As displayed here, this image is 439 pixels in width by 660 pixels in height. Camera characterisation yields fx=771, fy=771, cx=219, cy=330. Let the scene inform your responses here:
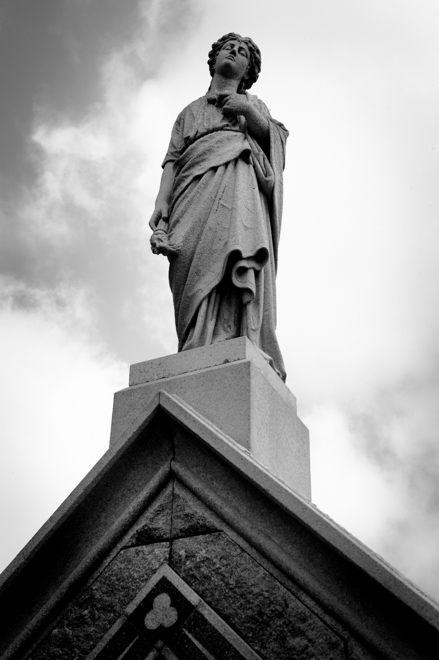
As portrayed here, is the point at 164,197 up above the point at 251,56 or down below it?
below

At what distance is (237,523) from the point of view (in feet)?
12.5

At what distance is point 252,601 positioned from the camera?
11.7 ft

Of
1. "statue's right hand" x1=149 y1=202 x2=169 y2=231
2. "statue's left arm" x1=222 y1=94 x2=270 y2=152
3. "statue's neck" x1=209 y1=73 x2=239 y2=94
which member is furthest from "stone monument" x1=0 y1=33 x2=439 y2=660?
"statue's neck" x1=209 y1=73 x2=239 y2=94

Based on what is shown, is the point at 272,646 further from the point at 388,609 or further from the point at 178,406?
the point at 178,406

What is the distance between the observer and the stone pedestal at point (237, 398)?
4504 mm

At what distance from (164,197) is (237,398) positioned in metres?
2.17

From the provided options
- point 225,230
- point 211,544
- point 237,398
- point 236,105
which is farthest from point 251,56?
point 211,544

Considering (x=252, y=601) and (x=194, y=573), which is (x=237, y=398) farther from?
(x=252, y=601)

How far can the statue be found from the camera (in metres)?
5.29

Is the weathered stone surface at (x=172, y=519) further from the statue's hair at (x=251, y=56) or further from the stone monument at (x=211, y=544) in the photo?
the statue's hair at (x=251, y=56)

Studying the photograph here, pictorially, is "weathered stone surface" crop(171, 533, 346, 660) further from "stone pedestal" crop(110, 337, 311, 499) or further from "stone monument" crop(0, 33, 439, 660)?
"stone pedestal" crop(110, 337, 311, 499)

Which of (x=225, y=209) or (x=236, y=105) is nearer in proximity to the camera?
(x=225, y=209)

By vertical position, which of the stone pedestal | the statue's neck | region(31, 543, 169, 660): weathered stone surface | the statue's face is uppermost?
the statue's face

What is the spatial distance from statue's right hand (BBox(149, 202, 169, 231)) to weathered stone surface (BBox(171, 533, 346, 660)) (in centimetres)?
279
